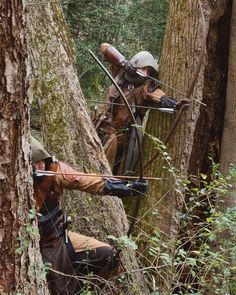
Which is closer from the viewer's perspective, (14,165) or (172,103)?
(14,165)

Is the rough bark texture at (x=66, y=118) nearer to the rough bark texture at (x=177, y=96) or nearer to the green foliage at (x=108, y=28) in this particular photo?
the rough bark texture at (x=177, y=96)

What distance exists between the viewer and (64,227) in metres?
4.01

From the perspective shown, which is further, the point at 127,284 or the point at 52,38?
the point at 52,38

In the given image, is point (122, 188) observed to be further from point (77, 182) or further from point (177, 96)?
point (177, 96)

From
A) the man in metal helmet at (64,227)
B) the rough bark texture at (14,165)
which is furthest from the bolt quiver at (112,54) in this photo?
the rough bark texture at (14,165)

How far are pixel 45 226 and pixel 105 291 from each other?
0.65 m

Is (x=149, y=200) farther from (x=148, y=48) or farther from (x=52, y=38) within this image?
(x=148, y=48)

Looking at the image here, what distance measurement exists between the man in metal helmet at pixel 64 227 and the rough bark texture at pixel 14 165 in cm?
Answer: 110

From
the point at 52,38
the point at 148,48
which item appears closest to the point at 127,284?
the point at 52,38

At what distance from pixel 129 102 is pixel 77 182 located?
2.17 metres

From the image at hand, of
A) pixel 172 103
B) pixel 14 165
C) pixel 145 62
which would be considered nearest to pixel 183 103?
pixel 172 103

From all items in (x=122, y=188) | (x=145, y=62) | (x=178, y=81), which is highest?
(x=145, y=62)

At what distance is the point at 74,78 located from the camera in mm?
4793

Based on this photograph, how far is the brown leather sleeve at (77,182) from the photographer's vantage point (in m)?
3.61
